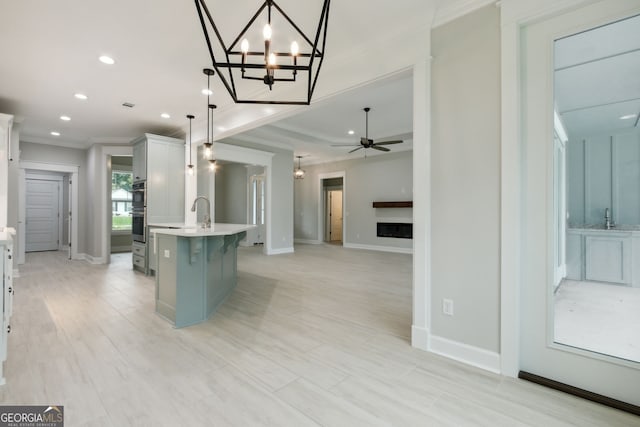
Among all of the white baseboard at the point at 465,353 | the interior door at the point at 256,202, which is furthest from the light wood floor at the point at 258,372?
the interior door at the point at 256,202

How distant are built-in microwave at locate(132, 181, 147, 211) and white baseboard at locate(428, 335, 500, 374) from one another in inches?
206

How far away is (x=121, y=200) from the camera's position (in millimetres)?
8766

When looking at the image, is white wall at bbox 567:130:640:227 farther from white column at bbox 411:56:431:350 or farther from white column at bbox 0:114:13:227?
white column at bbox 0:114:13:227

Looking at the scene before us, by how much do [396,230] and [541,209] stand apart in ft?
20.9

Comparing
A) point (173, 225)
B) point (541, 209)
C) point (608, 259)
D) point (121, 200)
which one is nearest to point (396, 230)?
point (173, 225)

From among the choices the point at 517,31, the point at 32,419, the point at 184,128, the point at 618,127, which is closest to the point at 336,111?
the point at 184,128

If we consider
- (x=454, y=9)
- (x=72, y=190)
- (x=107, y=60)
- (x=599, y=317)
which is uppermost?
(x=107, y=60)

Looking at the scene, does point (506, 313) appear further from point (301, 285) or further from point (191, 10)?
point (191, 10)

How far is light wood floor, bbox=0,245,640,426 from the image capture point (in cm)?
165

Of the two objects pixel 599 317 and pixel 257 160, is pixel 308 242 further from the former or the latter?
pixel 599 317

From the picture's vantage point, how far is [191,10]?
8.08 ft

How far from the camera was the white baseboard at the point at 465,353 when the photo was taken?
6.91ft

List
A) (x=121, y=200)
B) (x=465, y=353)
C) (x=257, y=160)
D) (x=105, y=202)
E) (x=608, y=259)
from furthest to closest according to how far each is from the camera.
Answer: (x=121, y=200), (x=257, y=160), (x=105, y=202), (x=465, y=353), (x=608, y=259)

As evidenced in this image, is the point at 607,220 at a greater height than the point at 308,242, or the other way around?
the point at 607,220
